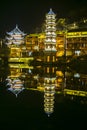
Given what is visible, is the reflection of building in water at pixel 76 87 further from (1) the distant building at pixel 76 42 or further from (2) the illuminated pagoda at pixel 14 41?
(2) the illuminated pagoda at pixel 14 41

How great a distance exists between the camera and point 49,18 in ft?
65.0

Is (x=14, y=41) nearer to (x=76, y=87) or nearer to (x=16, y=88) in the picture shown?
(x=76, y=87)

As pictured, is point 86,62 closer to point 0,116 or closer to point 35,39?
point 35,39

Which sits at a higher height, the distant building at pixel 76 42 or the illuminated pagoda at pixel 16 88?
the distant building at pixel 76 42

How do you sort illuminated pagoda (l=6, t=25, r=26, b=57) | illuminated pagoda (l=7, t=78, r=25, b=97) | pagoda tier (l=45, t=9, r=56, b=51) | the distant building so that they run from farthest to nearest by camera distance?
illuminated pagoda (l=6, t=25, r=26, b=57)
the distant building
pagoda tier (l=45, t=9, r=56, b=51)
illuminated pagoda (l=7, t=78, r=25, b=97)

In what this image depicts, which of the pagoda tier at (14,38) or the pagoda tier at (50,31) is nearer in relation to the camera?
the pagoda tier at (50,31)

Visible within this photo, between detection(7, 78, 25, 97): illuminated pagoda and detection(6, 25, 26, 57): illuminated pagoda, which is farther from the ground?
detection(6, 25, 26, 57): illuminated pagoda

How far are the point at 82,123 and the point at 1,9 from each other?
9.57 meters

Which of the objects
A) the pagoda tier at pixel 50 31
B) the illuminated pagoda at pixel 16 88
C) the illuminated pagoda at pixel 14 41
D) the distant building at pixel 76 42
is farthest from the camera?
the illuminated pagoda at pixel 14 41

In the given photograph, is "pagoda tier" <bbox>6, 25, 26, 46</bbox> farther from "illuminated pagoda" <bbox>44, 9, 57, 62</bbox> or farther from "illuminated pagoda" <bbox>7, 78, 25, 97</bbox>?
"illuminated pagoda" <bbox>7, 78, 25, 97</bbox>

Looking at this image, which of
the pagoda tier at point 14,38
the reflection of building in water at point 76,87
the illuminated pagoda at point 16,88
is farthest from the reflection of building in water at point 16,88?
the pagoda tier at point 14,38

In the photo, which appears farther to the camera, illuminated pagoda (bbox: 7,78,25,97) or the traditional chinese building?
the traditional chinese building

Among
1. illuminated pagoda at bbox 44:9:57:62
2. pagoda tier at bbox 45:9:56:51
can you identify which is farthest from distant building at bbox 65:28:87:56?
pagoda tier at bbox 45:9:56:51

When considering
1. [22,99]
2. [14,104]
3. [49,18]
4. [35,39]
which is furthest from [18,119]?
[35,39]
